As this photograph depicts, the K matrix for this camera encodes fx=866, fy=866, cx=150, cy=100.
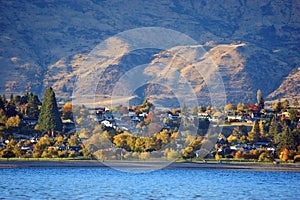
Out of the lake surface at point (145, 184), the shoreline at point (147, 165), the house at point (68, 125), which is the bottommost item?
the lake surface at point (145, 184)

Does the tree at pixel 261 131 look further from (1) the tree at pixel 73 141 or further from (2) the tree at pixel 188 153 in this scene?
(1) the tree at pixel 73 141

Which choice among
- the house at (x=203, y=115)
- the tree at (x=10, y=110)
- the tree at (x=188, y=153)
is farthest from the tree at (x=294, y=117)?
the tree at (x=10, y=110)

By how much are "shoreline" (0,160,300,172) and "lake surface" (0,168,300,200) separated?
0.88 m

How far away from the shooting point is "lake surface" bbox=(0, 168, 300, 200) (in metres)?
71.3

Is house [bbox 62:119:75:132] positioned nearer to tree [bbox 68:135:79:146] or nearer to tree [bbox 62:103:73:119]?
tree [bbox 62:103:73:119]

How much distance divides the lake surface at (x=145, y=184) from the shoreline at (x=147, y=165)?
88cm

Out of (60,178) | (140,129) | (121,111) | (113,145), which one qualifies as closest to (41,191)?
(60,178)

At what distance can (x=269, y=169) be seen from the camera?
106938mm

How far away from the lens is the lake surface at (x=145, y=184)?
71.3m

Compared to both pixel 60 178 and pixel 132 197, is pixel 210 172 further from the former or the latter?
pixel 132 197

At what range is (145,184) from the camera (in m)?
84.5

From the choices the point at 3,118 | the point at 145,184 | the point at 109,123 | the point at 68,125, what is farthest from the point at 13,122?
the point at 145,184

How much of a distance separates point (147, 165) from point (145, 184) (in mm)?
22064

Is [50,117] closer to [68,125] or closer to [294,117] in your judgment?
[68,125]
